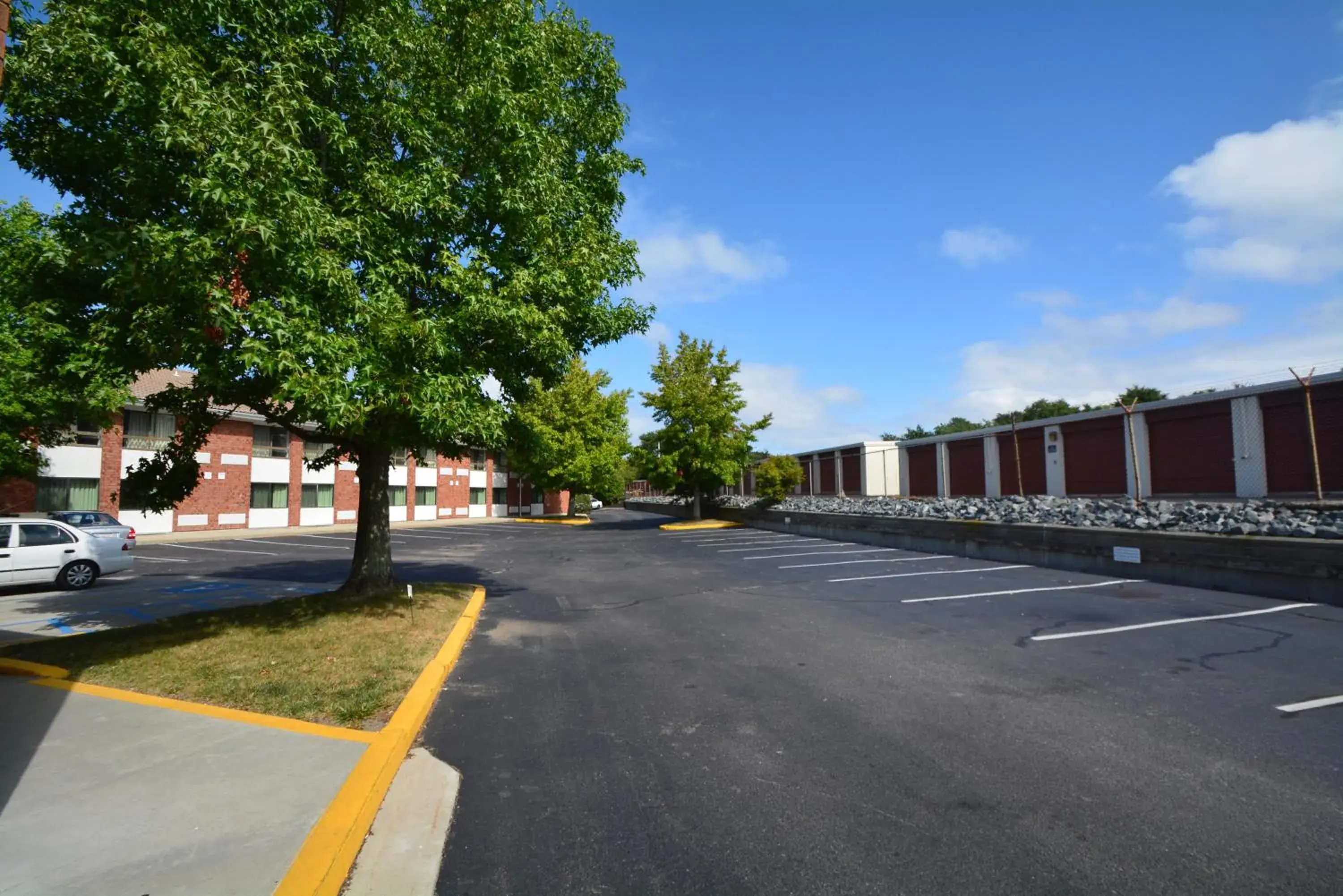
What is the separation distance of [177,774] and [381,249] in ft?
18.9

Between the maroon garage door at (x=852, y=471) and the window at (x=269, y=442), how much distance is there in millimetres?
29291

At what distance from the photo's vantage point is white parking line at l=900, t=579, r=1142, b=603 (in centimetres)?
1120

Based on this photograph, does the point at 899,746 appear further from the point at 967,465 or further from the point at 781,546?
the point at 967,465

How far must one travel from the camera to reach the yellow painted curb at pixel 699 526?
33.6 metres

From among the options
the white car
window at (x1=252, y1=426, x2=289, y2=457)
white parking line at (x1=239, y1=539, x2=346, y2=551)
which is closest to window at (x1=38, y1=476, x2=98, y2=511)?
white parking line at (x1=239, y1=539, x2=346, y2=551)

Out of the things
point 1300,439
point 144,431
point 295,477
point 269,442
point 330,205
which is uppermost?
point 330,205

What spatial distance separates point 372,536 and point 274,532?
26.9 metres

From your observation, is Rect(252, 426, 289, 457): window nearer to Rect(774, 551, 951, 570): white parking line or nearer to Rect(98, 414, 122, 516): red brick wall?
Rect(98, 414, 122, 516): red brick wall

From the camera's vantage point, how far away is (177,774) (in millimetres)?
4234

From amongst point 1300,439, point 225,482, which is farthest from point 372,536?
point 225,482

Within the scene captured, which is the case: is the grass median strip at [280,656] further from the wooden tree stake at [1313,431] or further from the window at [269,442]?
the window at [269,442]

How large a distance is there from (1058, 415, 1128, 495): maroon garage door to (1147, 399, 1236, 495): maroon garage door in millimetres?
982

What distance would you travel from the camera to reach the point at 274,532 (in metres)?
32.9

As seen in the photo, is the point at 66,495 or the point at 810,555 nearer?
the point at 810,555
